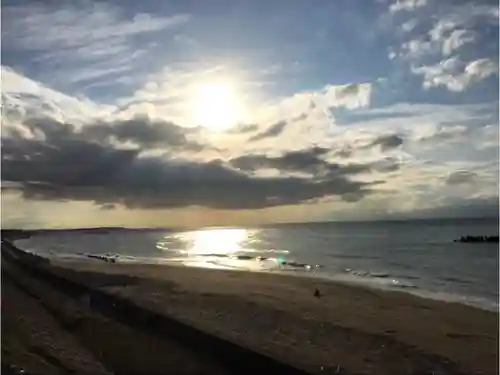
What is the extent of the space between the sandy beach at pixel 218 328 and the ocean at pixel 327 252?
177 mm

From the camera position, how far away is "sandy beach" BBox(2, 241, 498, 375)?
2.48m

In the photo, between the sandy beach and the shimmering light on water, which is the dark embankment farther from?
the shimmering light on water

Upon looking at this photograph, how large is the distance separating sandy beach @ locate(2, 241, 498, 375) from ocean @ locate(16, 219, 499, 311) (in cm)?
18

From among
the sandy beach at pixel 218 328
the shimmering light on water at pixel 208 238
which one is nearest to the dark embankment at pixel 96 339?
the sandy beach at pixel 218 328

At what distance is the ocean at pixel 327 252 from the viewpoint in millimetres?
2816

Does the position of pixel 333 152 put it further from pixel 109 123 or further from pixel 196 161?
pixel 109 123

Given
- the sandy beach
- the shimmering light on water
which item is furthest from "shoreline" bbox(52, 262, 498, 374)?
the shimmering light on water

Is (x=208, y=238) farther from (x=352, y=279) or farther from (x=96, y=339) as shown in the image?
(x=352, y=279)

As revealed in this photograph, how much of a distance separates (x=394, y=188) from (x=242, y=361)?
1.17 meters

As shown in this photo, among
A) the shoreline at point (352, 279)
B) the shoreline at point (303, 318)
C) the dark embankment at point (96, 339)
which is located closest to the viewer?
the dark embankment at point (96, 339)

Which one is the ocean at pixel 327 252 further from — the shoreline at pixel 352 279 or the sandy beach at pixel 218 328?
the sandy beach at pixel 218 328

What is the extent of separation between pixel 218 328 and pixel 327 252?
162 inches

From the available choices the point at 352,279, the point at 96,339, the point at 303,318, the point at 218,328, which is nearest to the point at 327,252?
the point at 352,279

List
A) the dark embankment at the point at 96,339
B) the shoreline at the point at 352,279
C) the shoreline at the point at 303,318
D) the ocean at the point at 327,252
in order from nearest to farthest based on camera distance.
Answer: the dark embankment at the point at 96,339, the shoreline at the point at 303,318, the ocean at the point at 327,252, the shoreline at the point at 352,279
